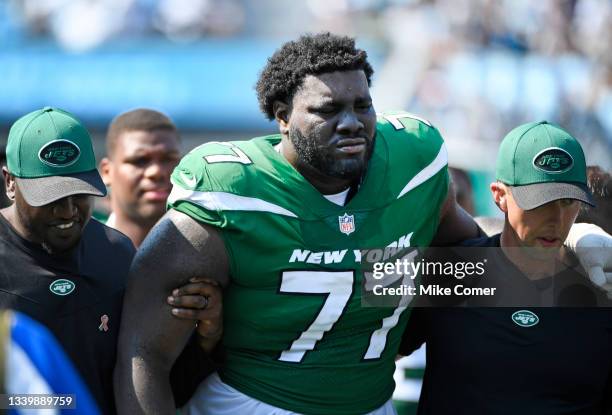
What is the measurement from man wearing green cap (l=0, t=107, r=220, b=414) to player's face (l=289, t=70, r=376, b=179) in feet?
1.76

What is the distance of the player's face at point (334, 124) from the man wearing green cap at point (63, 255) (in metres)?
0.54

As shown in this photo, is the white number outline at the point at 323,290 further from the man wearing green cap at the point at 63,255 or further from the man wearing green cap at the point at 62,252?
the man wearing green cap at the point at 62,252

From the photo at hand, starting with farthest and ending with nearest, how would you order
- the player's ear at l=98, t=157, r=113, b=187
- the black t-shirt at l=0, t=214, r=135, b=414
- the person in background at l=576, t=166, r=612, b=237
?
the player's ear at l=98, t=157, r=113, b=187
the person in background at l=576, t=166, r=612, b=237
the black t-shirt at l=0, t=214, r=135, b=414

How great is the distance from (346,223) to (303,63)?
0.50 meters

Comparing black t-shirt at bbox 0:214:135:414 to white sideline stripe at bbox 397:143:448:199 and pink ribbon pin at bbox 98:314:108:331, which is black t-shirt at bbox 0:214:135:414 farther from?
white sideline stripe at bbox 397:143:448:199

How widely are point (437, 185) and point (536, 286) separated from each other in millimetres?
441

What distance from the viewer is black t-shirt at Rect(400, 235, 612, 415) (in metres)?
2.95

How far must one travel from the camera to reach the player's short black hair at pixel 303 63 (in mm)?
3002

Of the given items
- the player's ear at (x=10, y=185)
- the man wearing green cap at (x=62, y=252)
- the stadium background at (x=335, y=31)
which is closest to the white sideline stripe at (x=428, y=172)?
the man wearing green cap at (x=62, y=252)

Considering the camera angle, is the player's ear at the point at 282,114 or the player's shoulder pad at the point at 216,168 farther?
the player's ear at the point at 282,114

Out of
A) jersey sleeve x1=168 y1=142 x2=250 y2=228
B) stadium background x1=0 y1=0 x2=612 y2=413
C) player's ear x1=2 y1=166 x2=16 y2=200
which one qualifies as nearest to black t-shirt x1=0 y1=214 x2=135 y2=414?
player's ear x1=2 y1=166 x2=16 y2=200

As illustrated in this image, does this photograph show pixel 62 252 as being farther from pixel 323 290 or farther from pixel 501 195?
pixel 501 195

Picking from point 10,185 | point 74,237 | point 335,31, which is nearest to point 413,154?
point 74,237

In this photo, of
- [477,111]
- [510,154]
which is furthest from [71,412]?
[477,111]
